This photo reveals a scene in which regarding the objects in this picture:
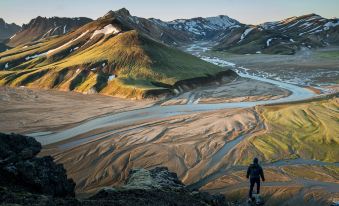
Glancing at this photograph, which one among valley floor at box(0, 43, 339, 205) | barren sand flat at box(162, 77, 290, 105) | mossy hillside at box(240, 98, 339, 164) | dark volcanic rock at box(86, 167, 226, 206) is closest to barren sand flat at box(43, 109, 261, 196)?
valley floor at box(0, 43, 339, 205)

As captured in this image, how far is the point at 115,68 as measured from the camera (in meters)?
99.8

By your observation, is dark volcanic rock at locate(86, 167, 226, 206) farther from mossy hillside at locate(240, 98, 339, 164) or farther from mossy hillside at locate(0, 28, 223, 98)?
mossy hillside at locate(0, 28, 223, 98)

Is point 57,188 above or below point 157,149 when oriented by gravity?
above

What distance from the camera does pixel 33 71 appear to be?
371ft

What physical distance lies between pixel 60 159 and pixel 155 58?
67.0m

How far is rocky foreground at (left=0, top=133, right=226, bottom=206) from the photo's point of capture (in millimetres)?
21172

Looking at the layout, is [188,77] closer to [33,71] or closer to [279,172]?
[33,71]

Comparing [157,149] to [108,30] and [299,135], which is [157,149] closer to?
[299,135]

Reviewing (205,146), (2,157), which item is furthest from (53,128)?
(2,157)

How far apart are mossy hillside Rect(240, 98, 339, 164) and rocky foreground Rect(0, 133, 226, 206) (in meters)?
14.2

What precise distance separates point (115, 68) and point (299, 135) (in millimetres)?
61752

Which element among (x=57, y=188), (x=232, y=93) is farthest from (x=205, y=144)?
(x=232, y=93)

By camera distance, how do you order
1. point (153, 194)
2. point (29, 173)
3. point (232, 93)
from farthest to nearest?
point (232, 93), point (29, 173), point (153, 194)

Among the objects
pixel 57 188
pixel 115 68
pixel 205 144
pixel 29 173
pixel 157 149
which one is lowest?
pixel 205 144
